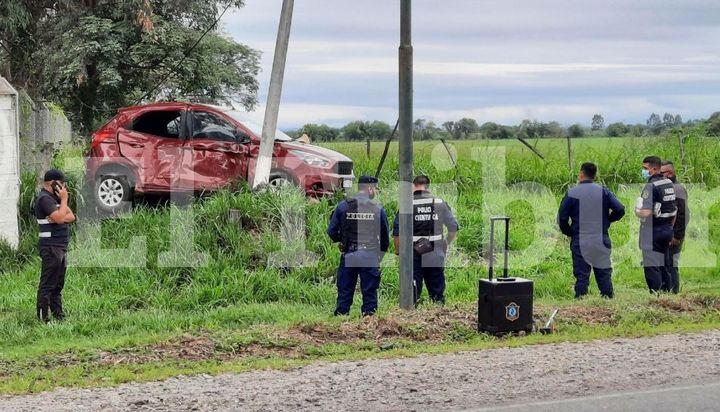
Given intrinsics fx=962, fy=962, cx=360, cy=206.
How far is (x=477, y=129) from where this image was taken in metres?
25.7

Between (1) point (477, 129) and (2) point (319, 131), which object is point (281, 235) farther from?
(2) point (319, 131)

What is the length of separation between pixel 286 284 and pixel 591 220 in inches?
168

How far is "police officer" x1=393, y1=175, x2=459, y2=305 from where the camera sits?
12117 millimetres

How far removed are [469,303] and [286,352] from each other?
3.23 m

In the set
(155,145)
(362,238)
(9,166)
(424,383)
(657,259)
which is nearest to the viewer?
(424,383)

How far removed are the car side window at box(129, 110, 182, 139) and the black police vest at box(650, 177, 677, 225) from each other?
7964 millimetres

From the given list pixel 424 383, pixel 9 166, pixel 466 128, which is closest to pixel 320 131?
pixel 466 128

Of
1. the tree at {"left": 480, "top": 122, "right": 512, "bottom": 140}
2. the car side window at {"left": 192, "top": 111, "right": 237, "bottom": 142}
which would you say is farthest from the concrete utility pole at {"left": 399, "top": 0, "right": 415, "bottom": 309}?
the tree at {"left": 480, "top": 122, "right": 512, "bottom": 140}

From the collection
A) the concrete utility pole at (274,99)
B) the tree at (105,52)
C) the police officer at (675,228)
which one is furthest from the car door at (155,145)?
the police officer at (675,228)

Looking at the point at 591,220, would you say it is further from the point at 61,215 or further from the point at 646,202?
the point at 61,215

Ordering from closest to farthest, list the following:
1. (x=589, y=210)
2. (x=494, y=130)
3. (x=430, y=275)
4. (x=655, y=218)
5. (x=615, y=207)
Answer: (x=615, y=207) < (x=589, y=210) < (x=430, y=275) < (x=655, y=218) < (x=494, y=130)

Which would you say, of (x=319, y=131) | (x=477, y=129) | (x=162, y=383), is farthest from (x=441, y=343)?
(x=319, y=131)

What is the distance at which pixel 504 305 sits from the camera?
9891 millimetres

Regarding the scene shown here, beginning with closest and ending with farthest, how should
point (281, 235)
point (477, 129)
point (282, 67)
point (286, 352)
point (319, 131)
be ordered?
point (286, 352) < point (281, 235) < point (282, 67) < point (477, 129) < point (319, 131)
